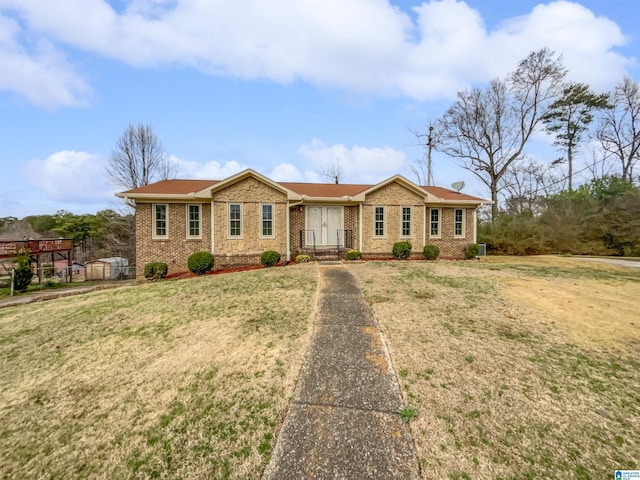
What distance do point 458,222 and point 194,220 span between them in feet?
46.0

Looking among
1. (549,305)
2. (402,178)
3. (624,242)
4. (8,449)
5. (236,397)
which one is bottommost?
(8,449)

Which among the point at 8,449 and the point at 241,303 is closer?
the point at 8,449

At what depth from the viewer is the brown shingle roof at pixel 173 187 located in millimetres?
13016

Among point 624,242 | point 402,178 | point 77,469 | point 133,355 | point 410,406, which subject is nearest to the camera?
point 77,469

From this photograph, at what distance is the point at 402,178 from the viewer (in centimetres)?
1466

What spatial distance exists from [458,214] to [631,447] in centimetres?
1419

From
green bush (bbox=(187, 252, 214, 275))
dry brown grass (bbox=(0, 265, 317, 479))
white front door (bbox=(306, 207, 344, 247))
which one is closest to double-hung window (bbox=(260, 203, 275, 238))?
white front door (bbox=(306, 207, 344, 247))

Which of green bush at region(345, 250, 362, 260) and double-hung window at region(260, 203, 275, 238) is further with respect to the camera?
green bush at region(345, 250, 362, 260)

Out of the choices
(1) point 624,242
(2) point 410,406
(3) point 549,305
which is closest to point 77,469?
(2) point 410,406

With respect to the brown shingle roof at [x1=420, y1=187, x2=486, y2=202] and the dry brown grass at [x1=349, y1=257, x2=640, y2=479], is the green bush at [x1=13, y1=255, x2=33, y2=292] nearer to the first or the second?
the dry brown grass at [x1=349, y1=257, x2=640, y2=479]

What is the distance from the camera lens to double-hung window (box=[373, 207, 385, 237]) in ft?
48.3

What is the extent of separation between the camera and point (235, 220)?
1324 centimetres

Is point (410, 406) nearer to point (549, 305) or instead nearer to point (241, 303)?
point (241, 303)

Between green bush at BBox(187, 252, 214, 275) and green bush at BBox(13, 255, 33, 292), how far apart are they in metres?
10.8
